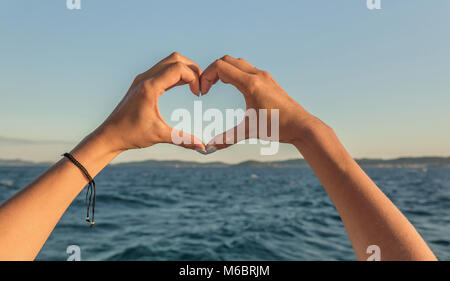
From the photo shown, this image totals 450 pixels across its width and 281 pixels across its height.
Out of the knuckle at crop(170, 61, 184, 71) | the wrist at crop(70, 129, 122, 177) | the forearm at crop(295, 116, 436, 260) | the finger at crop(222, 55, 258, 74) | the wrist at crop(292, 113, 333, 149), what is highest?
the finger at crop(222, 55, 258, 74)

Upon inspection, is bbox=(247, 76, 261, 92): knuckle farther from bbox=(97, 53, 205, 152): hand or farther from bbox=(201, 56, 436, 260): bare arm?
bbox=(97, 53, 205, 152): hand

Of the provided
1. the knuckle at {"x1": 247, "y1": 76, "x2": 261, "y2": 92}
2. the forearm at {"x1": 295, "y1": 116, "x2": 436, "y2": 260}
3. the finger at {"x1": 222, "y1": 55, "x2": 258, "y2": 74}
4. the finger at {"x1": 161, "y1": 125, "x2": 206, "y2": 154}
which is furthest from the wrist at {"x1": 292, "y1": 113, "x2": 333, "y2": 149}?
the finger at {"x1": 161, "y1": 125, "x2": 206, "y2": 154}

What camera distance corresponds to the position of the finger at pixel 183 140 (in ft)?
4.90

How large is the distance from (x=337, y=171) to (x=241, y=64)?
2.51 feet

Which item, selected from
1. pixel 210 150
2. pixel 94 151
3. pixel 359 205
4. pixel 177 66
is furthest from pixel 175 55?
pixel 359 205

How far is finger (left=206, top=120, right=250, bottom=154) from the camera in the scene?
5.04 ft

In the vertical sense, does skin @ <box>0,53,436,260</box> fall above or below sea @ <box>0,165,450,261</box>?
above

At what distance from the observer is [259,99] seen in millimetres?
1429

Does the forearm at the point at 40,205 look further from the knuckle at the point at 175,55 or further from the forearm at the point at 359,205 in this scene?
the forearm at the point at 359,205

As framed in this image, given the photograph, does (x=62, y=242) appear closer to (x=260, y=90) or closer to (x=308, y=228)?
(x=308, y=228)

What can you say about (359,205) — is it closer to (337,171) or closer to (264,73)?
(337,171)

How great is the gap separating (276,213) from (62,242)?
11.6m

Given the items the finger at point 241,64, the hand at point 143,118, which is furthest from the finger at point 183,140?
the finger at point 241,64

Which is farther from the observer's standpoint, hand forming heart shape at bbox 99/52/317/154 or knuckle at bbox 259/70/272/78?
knuckle at bbox 259/70/272/78
